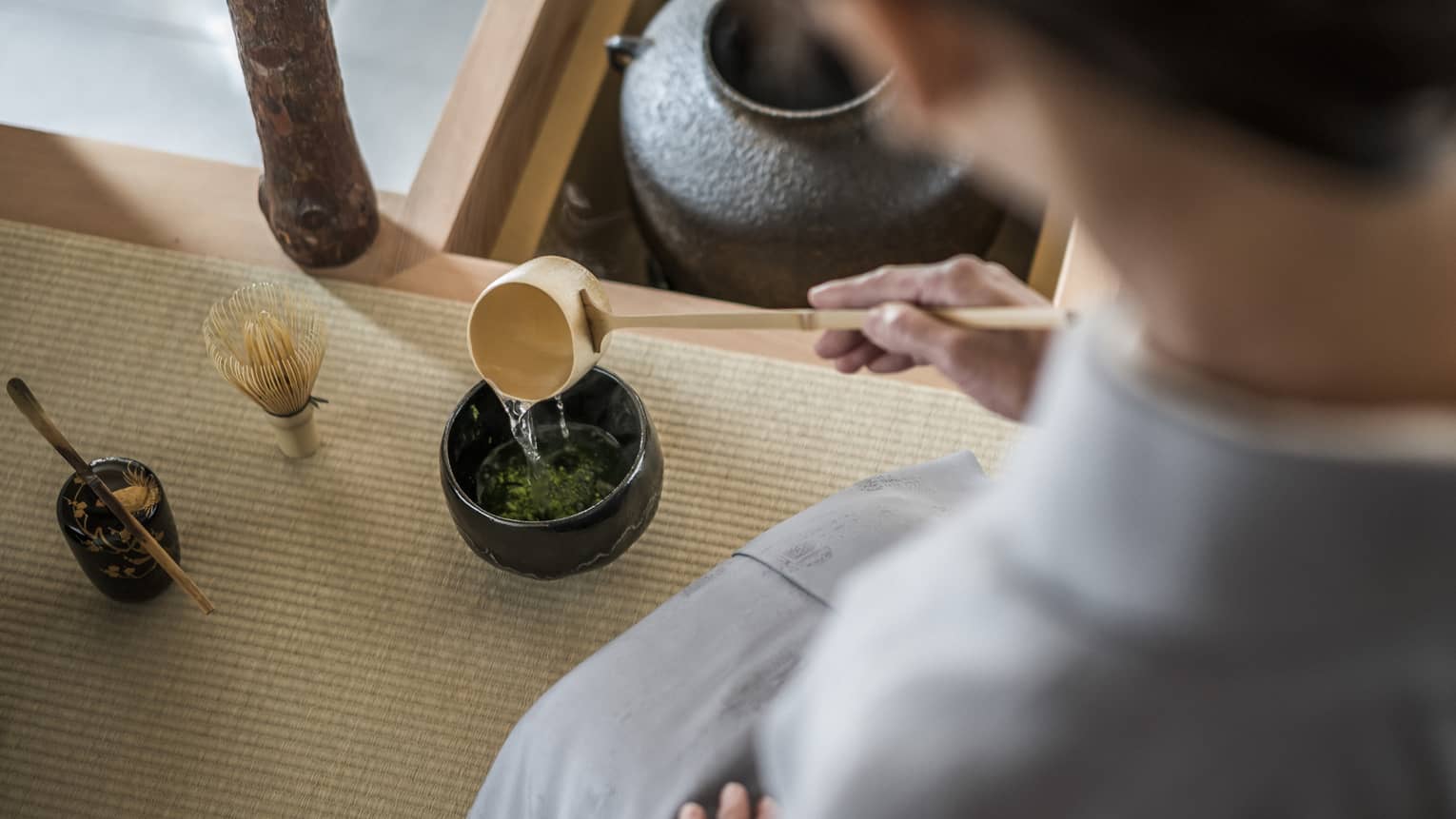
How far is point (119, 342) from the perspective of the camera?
133 cm

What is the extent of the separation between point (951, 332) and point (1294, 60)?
0.49 meters

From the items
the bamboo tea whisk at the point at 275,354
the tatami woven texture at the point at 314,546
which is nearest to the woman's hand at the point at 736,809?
the tatami woven texture at the point at 314,546

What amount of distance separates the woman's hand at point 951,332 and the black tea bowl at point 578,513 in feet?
0.77

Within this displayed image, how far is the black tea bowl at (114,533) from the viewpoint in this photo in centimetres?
108

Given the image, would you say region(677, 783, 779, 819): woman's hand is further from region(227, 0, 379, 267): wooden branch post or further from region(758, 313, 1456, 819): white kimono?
region(227, 0, 379, 267): wooden branch post

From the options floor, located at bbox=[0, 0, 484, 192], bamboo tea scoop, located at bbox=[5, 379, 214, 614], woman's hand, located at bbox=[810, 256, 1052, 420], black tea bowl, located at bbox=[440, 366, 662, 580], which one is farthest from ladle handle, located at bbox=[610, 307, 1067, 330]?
floor, located at bbox=[0, 0, 484, 192]

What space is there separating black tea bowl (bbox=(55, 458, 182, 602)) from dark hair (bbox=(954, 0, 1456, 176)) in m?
0.95

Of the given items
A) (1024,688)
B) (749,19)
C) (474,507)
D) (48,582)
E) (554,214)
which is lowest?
(48,582)

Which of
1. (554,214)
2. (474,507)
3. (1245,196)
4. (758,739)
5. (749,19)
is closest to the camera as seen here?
(1245,196)

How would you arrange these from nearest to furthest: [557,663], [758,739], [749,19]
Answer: [758,739], [557,663], [749,19]

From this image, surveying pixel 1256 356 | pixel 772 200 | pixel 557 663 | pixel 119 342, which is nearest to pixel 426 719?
pixel 557 663

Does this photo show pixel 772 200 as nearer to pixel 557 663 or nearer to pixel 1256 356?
pixel 557 663

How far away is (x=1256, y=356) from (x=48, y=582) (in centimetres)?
111

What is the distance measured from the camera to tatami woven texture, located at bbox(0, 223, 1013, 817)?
1096 mm
